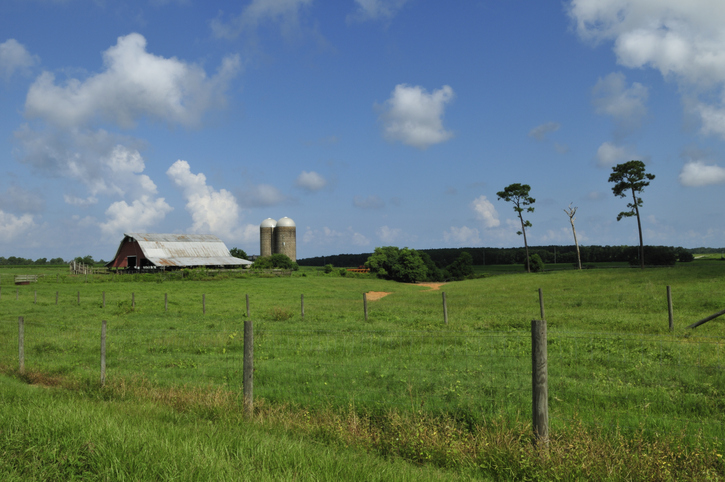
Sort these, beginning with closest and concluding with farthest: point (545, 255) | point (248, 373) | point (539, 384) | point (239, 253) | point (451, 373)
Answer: point (539, 384)
point (248, 373)
point (451, 373)
point (239, 253)
point (545, 255)

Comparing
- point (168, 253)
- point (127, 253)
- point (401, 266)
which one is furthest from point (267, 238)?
point (401, 266)

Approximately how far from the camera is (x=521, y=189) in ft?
214

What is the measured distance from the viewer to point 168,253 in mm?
68938

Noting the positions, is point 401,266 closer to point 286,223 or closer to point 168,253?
point 286,223

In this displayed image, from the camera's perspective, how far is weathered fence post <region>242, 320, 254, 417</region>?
6.19 metres

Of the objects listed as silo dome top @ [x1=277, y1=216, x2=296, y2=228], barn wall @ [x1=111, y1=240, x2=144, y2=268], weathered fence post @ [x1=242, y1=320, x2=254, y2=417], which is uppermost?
silo dome top @ [x1=277, y1=216, x2=296, y2=228]

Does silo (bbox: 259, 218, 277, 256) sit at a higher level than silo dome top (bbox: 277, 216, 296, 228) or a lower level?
lower

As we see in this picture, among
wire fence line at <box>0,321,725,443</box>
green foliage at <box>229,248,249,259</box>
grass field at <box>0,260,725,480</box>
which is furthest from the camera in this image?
green foliage at <box>229,248,249,259</box>

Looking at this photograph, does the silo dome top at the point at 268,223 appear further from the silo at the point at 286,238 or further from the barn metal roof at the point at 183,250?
the barn metal roof at the point at 183,250

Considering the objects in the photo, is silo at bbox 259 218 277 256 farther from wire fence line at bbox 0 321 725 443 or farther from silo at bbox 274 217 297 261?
wire fence line at bbox 0 321 725 443

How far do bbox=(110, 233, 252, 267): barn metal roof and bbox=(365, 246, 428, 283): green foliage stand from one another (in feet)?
74.3

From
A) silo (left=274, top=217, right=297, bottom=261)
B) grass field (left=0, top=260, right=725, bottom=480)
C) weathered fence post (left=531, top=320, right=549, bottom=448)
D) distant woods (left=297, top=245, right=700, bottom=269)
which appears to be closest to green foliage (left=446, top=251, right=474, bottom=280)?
distant woods (left=297, top=245, right=700, bottom=269)

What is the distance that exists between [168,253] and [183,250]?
2941mm

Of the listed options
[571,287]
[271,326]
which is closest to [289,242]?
[571,287]
